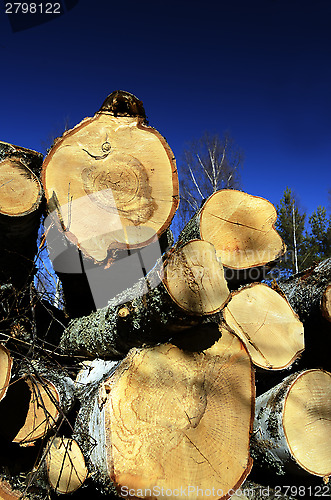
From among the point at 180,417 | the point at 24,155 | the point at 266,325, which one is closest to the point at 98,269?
the point at 24,155

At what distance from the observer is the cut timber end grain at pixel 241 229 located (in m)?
2.39

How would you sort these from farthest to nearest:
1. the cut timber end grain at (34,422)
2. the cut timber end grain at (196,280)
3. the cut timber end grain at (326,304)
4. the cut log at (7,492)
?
the cut timber end grain at (326,304) < the cut timber end grain at (34,422) < the cut log at (7,492) < the cut timber end grain at (196,280)

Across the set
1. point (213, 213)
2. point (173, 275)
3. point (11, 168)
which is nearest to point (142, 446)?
point (173, 275)

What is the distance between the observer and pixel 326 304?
2.37 m

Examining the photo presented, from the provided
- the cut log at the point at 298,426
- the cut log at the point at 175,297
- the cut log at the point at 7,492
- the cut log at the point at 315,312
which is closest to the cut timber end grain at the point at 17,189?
the cut log at the point at 175,297

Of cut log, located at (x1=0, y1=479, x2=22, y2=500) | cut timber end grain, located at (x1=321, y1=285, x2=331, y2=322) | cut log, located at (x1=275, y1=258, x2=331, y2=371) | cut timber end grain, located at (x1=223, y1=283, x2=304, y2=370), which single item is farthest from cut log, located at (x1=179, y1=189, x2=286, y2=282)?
cut log, located at (x1=0, y1=479, x2=22, y2=500)

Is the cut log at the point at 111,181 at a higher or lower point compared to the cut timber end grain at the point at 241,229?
higher

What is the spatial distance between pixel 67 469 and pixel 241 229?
1858mm

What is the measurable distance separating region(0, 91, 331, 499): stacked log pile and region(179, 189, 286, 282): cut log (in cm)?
1

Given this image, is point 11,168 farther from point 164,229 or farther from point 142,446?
point 142,446

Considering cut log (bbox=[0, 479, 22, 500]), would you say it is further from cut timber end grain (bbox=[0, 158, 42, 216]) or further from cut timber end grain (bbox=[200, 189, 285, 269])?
cut timber end grain (bbox=[200, 189, 285, 269])

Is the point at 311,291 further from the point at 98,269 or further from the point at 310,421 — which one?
the point at 98,269

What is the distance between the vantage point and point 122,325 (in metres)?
1.76

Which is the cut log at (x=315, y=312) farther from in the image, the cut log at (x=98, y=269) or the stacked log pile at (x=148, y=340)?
the cut log at (x=98, y=269)
